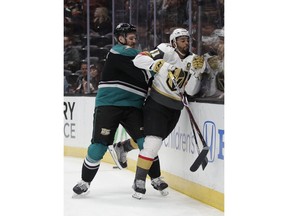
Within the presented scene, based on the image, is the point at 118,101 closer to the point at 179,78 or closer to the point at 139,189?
the point at 179,78

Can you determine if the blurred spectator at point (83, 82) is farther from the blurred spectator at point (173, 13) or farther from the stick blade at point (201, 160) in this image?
the stick blade at point (201, 160)

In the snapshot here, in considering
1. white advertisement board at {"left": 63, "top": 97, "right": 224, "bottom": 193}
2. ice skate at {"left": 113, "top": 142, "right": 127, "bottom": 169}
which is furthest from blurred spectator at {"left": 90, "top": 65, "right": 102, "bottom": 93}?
ice skate at {"left": 113, "top": 142, "right": 127, "bottom": 169}

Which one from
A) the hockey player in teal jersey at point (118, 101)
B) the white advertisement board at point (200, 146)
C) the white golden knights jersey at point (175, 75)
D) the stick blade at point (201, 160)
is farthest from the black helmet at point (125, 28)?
the stick blade at point (201, 160)

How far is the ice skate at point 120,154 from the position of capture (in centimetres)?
427

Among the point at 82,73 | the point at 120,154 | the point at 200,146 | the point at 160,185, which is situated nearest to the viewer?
the point at 200,146

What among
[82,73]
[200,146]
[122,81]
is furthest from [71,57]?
[200,146]

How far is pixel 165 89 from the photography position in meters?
3.71

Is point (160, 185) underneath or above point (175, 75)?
underneath

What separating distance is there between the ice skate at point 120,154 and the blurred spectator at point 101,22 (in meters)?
2.15

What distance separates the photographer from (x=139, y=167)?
3713mm

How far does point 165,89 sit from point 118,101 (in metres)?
0.30

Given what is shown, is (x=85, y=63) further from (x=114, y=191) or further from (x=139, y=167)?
(x=139, y=167)

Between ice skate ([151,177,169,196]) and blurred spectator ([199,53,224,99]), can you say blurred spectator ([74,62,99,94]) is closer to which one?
ice skate ([151,177,169,196])
